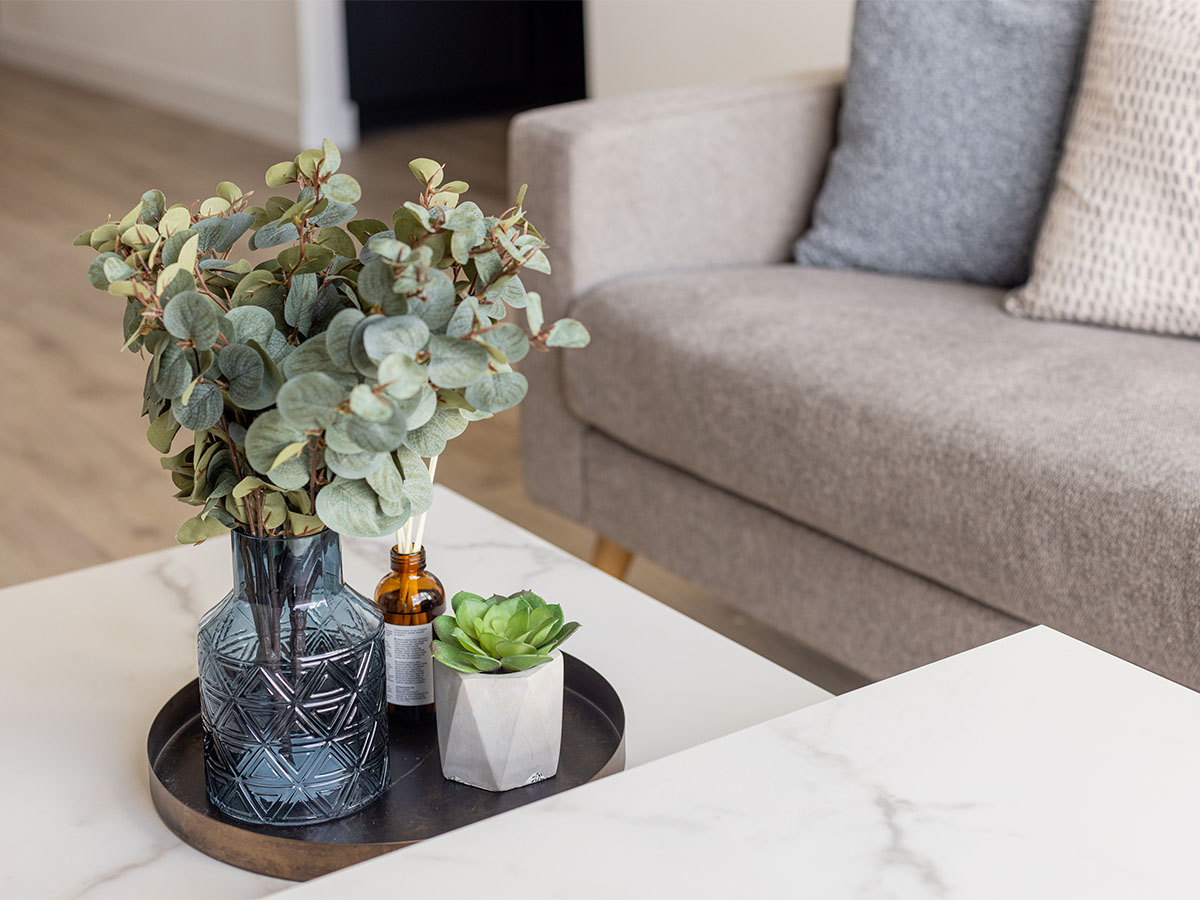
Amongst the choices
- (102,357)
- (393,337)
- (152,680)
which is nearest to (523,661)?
(393,337)

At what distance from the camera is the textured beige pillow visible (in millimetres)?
1594

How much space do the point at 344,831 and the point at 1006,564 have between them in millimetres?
757

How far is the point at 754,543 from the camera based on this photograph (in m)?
1.66

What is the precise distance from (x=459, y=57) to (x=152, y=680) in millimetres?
4658

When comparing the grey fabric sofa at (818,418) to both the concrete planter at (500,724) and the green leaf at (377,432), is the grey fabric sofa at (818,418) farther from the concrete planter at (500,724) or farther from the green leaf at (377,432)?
the green leaf at (377,432)

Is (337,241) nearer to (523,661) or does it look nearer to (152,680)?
(523,661)

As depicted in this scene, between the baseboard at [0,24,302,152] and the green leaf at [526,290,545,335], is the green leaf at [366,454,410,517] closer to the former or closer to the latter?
the green leaf at [526,290,545,335]

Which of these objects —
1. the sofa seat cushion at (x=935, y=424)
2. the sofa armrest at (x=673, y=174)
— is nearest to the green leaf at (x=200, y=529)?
the sofa seat cushion at (x=935, y=424)

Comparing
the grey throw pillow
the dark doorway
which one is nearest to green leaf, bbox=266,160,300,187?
the grey throw pillow

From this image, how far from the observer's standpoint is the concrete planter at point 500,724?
0.85 m

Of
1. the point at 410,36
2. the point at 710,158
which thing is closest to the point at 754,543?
the point at 710,158

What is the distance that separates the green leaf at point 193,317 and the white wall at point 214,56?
4.33 m

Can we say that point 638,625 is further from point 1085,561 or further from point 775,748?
point 1085,561

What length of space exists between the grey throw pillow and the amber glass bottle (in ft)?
3.81
